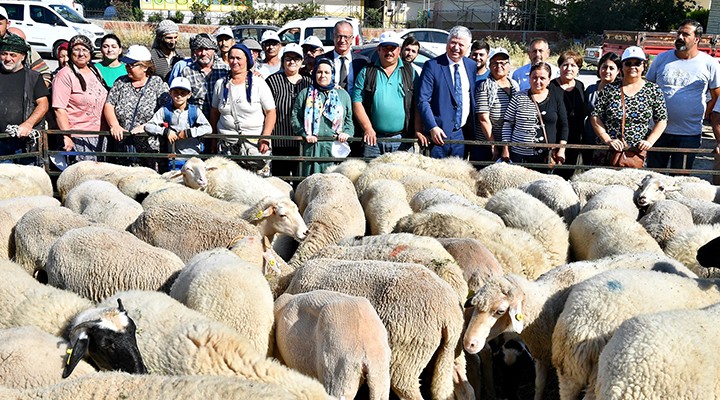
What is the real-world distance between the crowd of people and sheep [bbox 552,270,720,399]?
3.27 metres

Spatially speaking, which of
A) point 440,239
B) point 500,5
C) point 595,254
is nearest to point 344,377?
point 440,239

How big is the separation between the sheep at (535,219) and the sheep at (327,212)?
1185 mm

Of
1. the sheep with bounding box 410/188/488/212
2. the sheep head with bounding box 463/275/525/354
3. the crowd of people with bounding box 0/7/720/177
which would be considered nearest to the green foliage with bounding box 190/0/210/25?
the crowd of people with bounding box 0/7/720/177

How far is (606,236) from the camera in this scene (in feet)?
18.5

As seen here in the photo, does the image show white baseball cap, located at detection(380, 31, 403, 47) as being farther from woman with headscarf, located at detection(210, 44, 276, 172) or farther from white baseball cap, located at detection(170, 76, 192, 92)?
white baseball cap, located at detection(170, 76, 192, 92)

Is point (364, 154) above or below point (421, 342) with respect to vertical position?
above

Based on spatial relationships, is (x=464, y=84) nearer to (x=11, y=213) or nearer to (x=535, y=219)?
(x=535, y=219)

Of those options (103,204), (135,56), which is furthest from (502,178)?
(135,56)

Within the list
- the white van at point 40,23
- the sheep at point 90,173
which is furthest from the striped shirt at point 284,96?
the white van at point 40,23

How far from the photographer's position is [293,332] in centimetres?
419

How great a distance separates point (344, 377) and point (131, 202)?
3.04m

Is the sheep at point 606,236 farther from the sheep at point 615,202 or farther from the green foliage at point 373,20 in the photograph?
the green foliage at point 373,20

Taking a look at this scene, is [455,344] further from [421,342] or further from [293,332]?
[293,332]

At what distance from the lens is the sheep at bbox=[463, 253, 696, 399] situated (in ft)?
14.2
